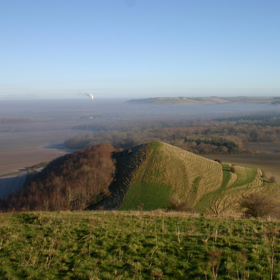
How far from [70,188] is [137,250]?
24.3m

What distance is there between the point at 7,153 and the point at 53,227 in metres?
73.6

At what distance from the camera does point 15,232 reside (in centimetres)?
936

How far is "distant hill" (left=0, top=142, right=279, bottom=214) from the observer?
2652 centimetres

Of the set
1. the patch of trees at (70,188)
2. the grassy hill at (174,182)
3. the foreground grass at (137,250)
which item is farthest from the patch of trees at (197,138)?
the foreground grass at (137,250)

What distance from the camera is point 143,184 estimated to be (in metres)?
29.5

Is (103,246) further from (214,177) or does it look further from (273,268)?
(214,177)

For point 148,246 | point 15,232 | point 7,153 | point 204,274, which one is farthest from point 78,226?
point 7,153

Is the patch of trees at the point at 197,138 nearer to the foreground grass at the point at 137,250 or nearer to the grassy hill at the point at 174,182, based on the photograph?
the grassy hill at the point at 174,182

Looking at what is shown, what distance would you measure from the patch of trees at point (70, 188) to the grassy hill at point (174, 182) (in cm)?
169

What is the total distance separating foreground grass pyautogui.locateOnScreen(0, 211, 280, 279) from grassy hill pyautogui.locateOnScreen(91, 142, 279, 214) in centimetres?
1507

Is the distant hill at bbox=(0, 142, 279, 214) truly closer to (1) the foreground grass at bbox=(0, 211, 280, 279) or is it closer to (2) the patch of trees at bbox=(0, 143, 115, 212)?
(2) the patch of trees at bbox=(0, 143, 115, 212)

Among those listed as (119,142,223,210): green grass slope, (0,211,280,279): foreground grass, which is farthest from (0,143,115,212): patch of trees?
(0,211,280,279): foreground grass

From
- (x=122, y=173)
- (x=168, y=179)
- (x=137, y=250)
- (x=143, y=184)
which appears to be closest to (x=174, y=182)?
(x=168, y=179)

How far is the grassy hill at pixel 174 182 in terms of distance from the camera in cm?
2614
